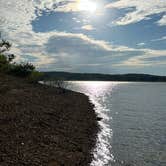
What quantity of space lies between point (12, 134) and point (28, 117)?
830cm

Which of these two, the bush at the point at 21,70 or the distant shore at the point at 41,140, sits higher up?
the bush at the point at 21,70

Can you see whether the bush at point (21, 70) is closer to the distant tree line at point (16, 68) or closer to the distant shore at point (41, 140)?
the distant tree line at point (16, 68)

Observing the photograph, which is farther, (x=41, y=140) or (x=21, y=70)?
(x=21, y=70)

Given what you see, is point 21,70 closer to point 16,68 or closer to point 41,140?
point 16,68

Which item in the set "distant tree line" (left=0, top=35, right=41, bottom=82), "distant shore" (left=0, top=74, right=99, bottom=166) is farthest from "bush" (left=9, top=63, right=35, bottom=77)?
"distant shore" (left=0, top=74, right=99, bottom=166)

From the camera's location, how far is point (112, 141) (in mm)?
31953

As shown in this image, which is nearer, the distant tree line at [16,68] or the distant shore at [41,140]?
the distant shore at [41,140]

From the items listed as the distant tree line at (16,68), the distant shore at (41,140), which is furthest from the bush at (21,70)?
the distant shore at (41,140)

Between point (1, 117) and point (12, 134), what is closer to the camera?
point (12, 134)

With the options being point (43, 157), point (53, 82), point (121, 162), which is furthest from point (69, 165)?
point (53, 82)

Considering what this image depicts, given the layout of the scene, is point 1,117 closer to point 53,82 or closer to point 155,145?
point 155,145

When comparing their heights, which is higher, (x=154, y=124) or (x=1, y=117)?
(x=1, y=117)

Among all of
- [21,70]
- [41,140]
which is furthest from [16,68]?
[41,140]

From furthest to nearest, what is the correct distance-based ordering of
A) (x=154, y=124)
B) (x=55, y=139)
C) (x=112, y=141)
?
(x=154, y=124) → (x=112, y=141) → (x=55, y=139)
